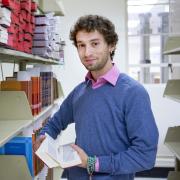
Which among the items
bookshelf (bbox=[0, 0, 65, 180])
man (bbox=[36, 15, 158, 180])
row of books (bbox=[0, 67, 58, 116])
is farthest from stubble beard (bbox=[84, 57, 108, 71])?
row of books (bbox=[0, 67, 58, 116])

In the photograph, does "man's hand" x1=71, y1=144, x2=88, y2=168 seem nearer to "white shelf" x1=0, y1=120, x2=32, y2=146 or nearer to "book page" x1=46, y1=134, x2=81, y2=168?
"book page" x1=46, y1=134, x2=81, y2=168

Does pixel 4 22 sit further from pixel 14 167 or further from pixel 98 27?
pixel 14 167

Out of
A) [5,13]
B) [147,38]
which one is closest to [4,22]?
[5,13]

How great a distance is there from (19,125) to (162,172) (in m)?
3.07

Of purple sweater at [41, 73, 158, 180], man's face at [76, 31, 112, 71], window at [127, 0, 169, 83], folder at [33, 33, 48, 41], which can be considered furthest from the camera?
window at [127, 0, 169, 83]

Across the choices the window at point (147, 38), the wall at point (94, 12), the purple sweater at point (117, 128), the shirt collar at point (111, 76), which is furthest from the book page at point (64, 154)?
the window at point (147, 38)

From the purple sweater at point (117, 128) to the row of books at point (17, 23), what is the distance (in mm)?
446

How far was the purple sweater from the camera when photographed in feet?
4.42

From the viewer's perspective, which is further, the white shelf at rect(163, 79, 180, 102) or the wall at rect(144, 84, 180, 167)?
the wall at rect(144, 84, 180, 167)

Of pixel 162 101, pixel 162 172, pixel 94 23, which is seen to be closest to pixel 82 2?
pixel 162 101

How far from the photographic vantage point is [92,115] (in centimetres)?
148

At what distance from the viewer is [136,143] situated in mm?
1346

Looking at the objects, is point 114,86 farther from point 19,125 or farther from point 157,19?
point 157,19

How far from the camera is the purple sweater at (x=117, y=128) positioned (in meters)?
1.35
